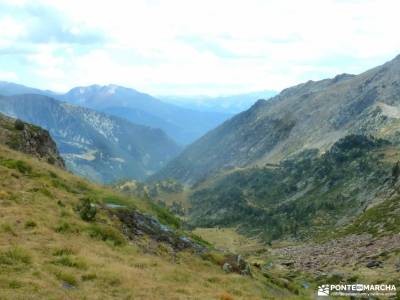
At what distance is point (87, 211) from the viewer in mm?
32375

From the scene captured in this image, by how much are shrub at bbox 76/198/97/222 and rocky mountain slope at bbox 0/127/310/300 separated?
0.07 meters

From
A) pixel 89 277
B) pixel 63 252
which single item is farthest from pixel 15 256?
pixel 89 277

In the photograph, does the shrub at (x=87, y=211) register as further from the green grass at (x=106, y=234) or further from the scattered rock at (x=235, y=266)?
the scattered rock at (x=235, y=266)

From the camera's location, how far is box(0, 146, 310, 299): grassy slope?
21062 millimetres

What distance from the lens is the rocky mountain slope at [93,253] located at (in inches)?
849

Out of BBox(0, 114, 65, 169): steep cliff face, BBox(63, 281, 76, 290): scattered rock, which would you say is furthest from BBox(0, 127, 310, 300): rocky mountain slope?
BBox(0, 114, 65, 169): steep cliff face

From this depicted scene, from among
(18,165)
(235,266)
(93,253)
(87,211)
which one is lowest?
(235,266)

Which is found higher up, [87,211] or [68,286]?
[87,211]

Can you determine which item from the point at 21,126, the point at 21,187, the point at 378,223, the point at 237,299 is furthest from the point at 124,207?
the point at 378,223

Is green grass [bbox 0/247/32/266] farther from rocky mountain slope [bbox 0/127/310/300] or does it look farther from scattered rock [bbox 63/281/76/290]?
scattered rock [bbox 63/281/76/290]

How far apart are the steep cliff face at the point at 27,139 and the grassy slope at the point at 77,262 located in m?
19.8

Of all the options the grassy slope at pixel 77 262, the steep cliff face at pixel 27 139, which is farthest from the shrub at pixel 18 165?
the steep cliff face at pixel 27 139

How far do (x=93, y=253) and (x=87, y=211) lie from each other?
6.39 meters

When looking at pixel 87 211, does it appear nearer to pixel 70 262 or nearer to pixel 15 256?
pixel 70 262
